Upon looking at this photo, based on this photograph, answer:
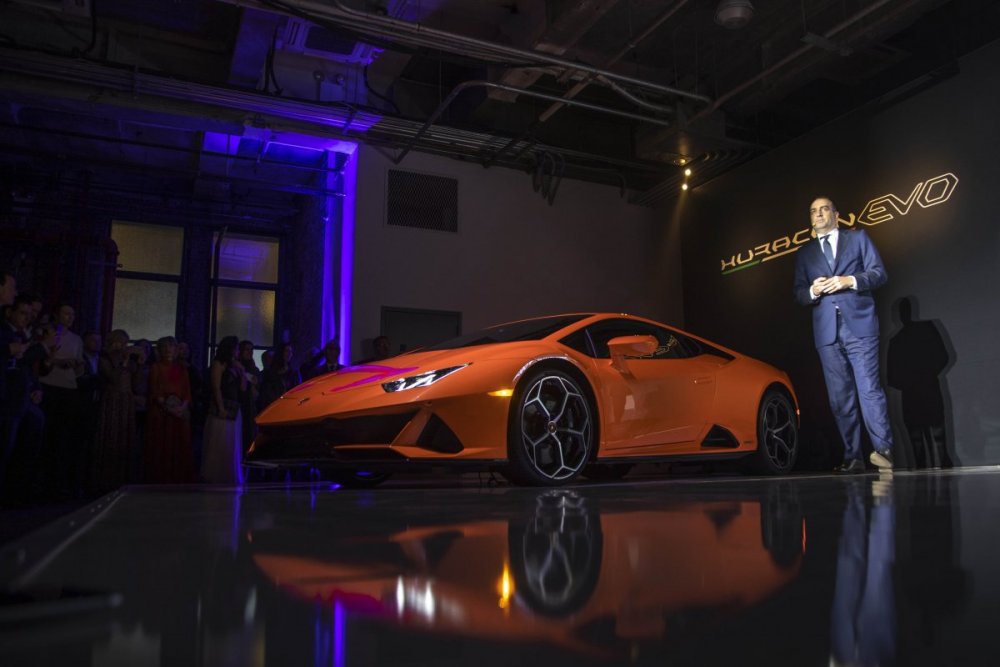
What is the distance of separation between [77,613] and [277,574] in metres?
0.26

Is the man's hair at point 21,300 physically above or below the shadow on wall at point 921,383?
above

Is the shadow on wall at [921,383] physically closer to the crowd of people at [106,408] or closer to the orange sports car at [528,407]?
the orange sports car at [528,407]

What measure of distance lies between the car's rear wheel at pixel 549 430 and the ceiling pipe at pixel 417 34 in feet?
13.3

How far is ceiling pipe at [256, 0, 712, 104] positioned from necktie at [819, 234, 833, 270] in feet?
7.85

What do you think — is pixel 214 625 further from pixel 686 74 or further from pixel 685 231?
pixel 685 231

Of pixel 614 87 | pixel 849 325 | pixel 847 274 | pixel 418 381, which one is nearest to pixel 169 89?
pixel 614 87

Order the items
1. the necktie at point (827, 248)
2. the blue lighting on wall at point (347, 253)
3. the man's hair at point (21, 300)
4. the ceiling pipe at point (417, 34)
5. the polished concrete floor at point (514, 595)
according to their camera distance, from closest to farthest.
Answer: the polished concrete floor at point (514, 595), the man's hair at point (21, 300), the ceiling pipe at point (417, 34), the necktie at point (827, 248), the blue lighting on wall at point (347, 253)

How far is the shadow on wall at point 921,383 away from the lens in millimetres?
6598

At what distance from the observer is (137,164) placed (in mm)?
10445

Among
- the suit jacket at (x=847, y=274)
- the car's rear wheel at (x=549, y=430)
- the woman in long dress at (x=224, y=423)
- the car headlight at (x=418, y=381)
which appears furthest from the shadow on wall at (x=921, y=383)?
the woman in long dress at (x=224, y=423)

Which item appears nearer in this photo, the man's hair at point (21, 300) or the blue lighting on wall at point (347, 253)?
the man's hair at point (21, 300)

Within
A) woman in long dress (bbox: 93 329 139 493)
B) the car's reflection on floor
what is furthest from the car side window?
woman in long dress (bbox: 93 329 139 493)

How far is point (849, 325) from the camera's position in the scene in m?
5.90

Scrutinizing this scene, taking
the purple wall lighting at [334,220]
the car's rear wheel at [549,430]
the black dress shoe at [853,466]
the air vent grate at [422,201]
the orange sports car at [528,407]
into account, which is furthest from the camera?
the air vent grate at [422,201]
